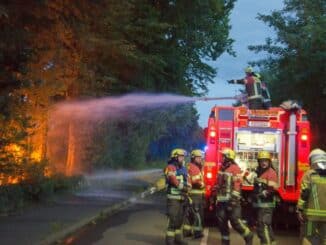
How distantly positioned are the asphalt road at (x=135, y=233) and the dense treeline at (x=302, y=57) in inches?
341

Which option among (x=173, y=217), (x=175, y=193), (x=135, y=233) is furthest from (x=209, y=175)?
(x=173, y=217)

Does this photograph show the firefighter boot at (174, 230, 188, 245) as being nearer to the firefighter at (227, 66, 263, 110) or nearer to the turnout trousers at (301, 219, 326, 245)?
the turnout trousers at (301, 219, 326, 245)

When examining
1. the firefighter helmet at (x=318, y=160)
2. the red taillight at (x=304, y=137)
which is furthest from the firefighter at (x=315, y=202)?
the red taillight at (x=304, y=137)

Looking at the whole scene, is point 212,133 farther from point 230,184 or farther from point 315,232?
point 315,232

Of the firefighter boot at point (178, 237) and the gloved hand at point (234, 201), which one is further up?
the gloved hand at point (234, 201)

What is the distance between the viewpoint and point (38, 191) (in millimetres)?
17984

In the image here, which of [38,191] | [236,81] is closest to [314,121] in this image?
[236,81]

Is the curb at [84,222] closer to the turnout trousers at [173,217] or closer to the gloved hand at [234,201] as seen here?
the turnout trousers at [173,217]

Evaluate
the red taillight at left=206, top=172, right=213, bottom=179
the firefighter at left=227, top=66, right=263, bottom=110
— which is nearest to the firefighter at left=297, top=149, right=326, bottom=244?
the red taillight at left=206, top=172, right=213, bottom=179

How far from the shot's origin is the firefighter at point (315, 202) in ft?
26.1

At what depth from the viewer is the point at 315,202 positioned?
26.2ft

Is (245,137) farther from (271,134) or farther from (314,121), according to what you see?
(314,121)

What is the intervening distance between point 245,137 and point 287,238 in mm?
2387

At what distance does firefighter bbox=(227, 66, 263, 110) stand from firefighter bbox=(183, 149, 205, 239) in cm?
300
